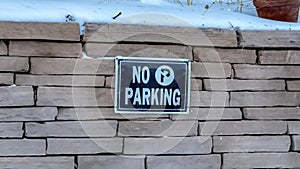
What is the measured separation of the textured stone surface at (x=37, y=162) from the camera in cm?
135

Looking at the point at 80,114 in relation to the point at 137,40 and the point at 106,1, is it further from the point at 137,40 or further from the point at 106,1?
the point at 106,1

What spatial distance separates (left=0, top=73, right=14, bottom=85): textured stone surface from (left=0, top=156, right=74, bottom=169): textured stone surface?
11.2 inches

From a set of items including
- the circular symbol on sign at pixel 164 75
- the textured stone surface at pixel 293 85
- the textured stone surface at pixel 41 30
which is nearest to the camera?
the textured stone surface at pixel 41 30

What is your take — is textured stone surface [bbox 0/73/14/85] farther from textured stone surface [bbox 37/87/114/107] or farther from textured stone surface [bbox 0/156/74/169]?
textured stone surface [bbox 0/156/74/169]

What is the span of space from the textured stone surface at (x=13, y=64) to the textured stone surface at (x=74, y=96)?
0.11 meters

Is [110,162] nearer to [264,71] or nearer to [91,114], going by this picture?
[91,114]

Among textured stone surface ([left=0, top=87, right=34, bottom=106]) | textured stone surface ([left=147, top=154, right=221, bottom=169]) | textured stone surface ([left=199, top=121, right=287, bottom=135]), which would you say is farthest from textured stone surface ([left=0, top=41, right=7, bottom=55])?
textured stone surface ([left=199, top=121, right=287, bottom=135])

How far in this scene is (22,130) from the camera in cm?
135

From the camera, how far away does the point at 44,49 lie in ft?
4.42

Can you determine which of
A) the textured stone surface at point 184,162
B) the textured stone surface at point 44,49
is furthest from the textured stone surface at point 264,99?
the textured stone surface at point 44,49

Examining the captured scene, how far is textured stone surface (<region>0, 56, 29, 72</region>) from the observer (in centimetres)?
133

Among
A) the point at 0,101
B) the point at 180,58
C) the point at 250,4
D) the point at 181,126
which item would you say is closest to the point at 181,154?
the point at 181,126

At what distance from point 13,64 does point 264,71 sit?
99 centimetres

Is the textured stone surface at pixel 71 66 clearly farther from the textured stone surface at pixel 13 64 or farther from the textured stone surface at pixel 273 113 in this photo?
the textured stone surface at pixel 273 113
